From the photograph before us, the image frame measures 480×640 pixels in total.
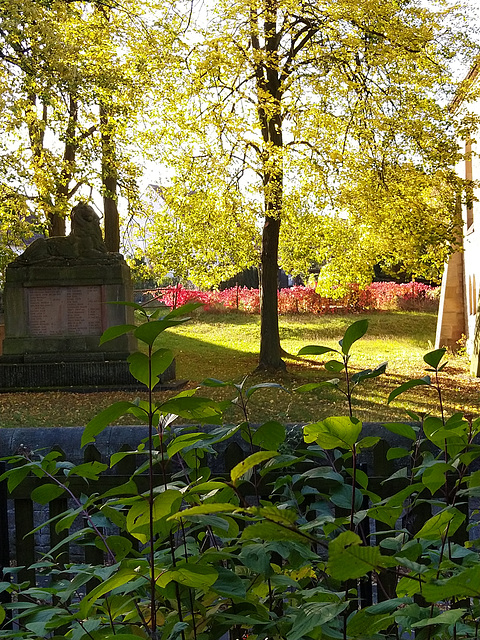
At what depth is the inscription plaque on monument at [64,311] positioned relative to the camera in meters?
13.8

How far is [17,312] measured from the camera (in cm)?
1380

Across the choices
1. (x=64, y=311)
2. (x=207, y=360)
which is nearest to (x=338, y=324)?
(x=207, y=360)

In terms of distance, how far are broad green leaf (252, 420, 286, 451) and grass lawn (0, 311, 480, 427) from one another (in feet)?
0.65

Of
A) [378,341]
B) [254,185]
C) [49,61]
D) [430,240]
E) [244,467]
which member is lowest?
[378,341]

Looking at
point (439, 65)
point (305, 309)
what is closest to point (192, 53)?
point (439, 65)

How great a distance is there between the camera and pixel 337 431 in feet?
3.87

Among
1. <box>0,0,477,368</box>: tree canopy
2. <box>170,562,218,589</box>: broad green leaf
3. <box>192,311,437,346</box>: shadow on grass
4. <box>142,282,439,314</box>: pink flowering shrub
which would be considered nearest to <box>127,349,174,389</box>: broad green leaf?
<box>170,562,218,589</box>: broad green leaf

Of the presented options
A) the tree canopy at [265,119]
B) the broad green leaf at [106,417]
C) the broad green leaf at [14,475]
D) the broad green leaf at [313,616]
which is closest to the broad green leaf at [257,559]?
the broad green leaf at [313,616]

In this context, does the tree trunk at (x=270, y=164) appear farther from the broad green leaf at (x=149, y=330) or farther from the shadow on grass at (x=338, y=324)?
the broad green leaf at (x=149, y=330)

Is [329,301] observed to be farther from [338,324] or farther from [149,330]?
[149,330]

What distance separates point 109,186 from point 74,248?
4.75 m

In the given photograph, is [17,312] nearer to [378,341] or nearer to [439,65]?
[439,65]

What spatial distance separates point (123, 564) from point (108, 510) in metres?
0.21

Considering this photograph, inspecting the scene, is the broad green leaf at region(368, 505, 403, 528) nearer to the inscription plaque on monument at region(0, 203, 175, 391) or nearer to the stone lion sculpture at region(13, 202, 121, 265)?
the inscription plaque on monument at region(0, 203, 175, 391)
